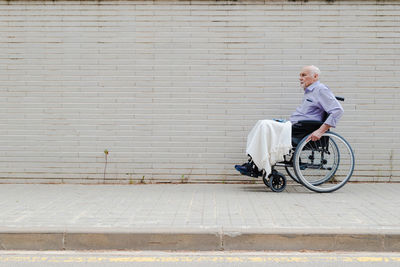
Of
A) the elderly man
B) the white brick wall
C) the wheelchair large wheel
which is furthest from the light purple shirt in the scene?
the white brick wall

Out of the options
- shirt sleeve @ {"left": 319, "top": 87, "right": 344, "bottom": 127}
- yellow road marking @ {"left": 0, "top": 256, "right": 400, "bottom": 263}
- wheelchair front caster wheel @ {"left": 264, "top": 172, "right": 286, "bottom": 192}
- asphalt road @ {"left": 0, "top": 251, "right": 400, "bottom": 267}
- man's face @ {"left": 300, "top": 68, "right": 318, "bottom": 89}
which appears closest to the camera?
asphalt road @ {"left": 0, "top": 251, "right": 400, "bottom": 267}

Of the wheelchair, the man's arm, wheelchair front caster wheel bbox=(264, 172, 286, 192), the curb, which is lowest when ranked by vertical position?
the curb

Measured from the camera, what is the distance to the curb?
4363 mm

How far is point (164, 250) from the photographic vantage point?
4.40 m

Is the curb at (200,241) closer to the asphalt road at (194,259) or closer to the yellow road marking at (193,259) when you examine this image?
the asphalt road at (194,259)

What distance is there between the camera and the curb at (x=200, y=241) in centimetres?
436

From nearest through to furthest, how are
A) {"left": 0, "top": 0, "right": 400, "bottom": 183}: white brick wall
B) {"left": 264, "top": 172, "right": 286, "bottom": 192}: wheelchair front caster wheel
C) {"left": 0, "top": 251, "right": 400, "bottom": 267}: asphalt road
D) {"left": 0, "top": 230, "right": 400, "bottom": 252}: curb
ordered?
{"left": 0, "top": 251, "right": 400, "bottom": 267}: asphalt road, {"left": 0, "top": 230, "right": 400, "bottom": 252}: curb, {"left": 264, "top": 172, "right": 286, "bottom": 192}: wheelchair front caster wheel, {"left": 0, "top": 0, "right": 400, "bottom": 183}: white brick wall

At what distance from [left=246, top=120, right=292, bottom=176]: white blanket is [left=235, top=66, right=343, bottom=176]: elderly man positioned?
11 centimetres

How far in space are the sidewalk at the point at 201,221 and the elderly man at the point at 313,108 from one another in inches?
35.8

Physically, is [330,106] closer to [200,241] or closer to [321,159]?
[321,159]

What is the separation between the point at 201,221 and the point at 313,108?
2933mm

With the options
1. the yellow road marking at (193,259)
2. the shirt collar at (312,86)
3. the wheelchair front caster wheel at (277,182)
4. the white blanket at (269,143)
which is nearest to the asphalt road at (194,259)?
the yellow road marking at (193,259)

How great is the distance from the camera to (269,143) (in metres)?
6.38

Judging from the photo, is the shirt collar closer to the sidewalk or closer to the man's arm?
the man's arm
